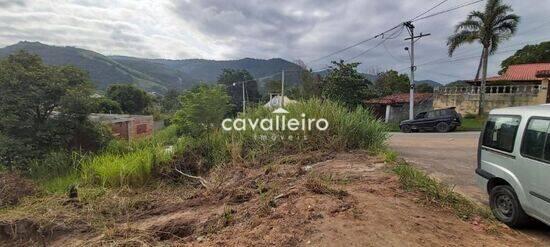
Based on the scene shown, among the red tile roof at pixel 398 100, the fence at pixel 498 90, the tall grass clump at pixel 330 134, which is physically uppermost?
the fence at pixel 498 90

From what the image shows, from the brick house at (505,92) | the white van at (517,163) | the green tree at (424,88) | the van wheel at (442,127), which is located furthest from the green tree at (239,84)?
the white van at (517,163)

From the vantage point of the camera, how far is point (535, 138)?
14.9 feet

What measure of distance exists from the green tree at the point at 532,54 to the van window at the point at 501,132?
143ft

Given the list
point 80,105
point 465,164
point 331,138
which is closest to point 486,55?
point 465,164

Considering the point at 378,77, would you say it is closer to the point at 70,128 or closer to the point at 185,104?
the point at 185,104

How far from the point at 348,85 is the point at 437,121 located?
1181 cm

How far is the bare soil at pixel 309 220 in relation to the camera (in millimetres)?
4062

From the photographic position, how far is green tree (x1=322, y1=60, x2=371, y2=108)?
1364 inches

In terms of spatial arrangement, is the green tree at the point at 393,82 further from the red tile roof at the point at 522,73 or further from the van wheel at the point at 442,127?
the van wheel at the point at 442,127

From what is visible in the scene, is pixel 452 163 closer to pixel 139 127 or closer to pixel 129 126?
pixel 129 126

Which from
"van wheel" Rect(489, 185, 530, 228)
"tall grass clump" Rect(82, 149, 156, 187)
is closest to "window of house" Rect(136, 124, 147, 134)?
"tall grass clump" Rect(82, 149, 156, 187)

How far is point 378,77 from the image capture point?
163 ft

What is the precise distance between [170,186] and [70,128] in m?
11.3

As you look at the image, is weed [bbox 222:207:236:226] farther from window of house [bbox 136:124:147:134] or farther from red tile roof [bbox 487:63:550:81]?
red tile roof [bbox 487:63:550:81]
